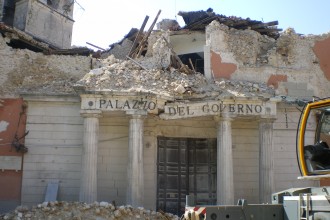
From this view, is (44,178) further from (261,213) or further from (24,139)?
(261,213)

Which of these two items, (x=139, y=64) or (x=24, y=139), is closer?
(x=24, y=139)

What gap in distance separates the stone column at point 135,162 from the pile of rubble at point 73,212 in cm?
128

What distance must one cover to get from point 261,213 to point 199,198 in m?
9.49

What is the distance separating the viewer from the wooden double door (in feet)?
50.8

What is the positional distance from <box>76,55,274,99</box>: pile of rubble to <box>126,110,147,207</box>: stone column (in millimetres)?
958

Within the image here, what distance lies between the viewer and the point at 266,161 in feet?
46.7

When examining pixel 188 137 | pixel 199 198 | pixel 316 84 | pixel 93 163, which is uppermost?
pixel 316 84

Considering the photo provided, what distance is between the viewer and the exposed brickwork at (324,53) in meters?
17.0

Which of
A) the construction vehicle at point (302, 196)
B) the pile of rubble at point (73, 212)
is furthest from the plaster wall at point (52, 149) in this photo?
the construction vehicle at point (302, 196)

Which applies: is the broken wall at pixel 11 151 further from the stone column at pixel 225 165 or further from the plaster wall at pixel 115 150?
the stone column at pixel 225 165

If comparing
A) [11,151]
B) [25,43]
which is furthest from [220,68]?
[25,43]

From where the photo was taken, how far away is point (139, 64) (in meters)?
16.1

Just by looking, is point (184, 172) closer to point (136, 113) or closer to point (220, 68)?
point (136, 113)

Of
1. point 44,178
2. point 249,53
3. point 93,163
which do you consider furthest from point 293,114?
point 44,178
